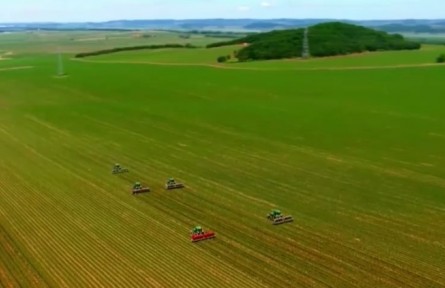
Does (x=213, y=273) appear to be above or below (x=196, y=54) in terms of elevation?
above

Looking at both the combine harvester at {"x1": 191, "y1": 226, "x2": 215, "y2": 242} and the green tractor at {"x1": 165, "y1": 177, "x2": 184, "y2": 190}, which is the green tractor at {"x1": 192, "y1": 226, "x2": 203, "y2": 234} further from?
the green tractor at {"x1": 165, "y1": 177, "x2": 184, "y2": 190}

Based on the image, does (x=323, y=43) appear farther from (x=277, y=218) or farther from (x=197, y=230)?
(x=197, y=230)

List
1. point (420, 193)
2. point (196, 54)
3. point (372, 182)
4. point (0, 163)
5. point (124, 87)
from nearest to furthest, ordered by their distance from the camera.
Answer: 1. point (420, 193)
2. point (372, 182)
3. point (0, 163)
4. point (124, 87)
5. point (196, 54)

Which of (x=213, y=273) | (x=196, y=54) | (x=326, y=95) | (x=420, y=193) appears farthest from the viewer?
(x=196, y=54)

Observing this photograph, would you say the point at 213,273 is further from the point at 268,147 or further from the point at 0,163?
the point at 0,163

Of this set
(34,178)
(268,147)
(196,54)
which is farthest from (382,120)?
(196,54)

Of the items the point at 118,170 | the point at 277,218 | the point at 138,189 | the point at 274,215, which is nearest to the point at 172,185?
the point at 138,189
